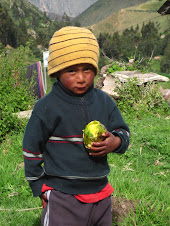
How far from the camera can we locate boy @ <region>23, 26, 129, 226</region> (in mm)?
1401

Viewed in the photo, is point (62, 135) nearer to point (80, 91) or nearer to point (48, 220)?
point (80, 91)

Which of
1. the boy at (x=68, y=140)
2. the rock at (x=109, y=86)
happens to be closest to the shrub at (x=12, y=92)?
the rock at (x=109, y=86)

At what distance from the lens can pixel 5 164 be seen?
141 inches

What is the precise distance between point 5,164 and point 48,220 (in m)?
2.36

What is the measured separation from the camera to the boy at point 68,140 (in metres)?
1.40

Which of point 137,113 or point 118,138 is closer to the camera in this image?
point 118,138

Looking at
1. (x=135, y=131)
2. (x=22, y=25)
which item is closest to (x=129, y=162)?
(x=135, y=131)

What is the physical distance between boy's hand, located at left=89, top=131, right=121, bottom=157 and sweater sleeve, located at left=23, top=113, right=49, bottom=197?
12.6 inches

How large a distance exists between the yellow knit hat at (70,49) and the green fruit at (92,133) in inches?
15.0

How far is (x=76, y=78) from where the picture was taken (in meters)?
1.38

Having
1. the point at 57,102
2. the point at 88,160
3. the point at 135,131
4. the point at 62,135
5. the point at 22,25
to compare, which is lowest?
the point at 22,25

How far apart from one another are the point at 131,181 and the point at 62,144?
5.95 ft

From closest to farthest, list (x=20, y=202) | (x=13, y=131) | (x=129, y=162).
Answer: (x=20, y=202), (x=129, y=162), (x=13, y=131)

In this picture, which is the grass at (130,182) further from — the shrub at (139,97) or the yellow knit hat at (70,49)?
the shrub at (139,97)
